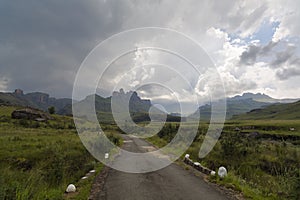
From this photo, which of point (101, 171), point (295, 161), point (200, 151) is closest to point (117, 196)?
point (101, 171)

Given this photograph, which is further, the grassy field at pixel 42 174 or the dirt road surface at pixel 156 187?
the dirt road surface at pixel 156 187

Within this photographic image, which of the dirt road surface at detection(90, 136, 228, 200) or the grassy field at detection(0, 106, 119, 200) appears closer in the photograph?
the grassy field at detection(0, 106, 119, 200)

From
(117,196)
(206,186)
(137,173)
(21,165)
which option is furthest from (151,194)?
(21,165)

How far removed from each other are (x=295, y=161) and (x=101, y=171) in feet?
43.3

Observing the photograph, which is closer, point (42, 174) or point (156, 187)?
point (156, 187)

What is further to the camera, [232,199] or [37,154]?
[37,154]

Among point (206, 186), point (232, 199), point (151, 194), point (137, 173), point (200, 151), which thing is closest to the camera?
point (232, 199)

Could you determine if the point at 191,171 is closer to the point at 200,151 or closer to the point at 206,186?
the point at 206,186

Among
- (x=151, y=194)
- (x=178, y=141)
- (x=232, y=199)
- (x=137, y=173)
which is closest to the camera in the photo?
(x=232, y=199)

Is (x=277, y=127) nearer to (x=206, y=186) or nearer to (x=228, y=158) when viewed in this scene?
(x=228, y=158)

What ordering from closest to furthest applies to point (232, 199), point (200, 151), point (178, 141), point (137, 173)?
point (232, 199), point (137, 173), point (200, 151), point (178, 141)

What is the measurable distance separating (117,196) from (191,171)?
591 cm

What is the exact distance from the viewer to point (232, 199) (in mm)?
7832

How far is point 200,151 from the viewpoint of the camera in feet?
62.1
